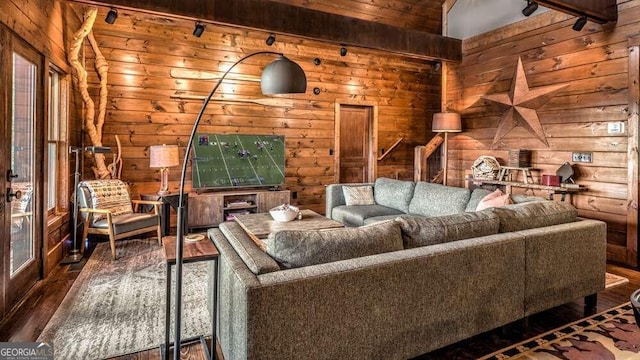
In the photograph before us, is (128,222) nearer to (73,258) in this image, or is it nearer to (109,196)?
(109,196)

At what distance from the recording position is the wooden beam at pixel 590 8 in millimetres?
3738

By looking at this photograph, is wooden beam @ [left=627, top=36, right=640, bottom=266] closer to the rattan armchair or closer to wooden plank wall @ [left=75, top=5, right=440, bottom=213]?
wooden plank wall @ [left=75, top=5, right=440, bottom=213]

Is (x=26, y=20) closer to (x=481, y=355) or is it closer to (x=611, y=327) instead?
(x=481, y=355)

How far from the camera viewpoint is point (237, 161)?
218 inches

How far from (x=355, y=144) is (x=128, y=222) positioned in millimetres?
4144

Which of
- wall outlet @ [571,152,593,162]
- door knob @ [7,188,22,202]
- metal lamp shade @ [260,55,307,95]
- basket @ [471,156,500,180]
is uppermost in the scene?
metal lamp shade @ [260,55,307,95]

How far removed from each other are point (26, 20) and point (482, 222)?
3.76m

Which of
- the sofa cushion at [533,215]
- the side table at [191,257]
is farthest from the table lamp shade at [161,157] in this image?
the sofa cushion at [533,215]

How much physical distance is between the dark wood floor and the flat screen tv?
7.36 feet

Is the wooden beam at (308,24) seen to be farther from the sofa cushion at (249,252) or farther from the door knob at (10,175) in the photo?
the sofa cushion at (249,252)

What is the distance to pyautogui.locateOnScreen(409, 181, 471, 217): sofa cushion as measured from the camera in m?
3.86

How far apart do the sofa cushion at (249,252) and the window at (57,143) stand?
115 inches

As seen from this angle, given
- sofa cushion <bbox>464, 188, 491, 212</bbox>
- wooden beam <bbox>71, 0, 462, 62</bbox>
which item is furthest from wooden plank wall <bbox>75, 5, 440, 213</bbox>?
sofa cushion <bbox>464, 188, 491, 212</bbox>

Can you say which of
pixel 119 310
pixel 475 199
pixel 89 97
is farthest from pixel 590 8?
pixel 89 97
